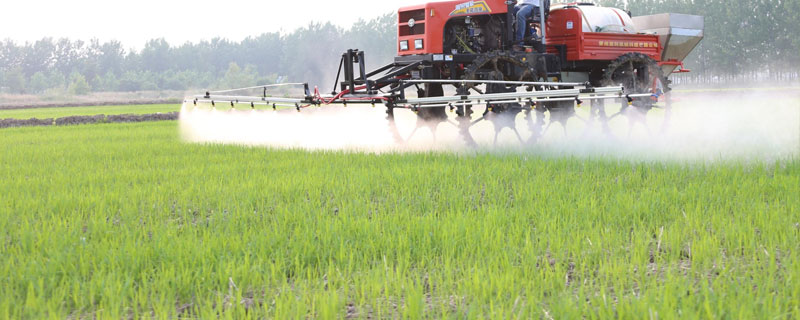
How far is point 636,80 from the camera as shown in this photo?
1341 cm

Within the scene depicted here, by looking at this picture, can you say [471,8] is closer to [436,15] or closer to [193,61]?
[436,15]

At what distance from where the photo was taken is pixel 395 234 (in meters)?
4.79

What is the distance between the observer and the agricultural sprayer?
11.2 meters

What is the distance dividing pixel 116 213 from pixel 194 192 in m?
1.00

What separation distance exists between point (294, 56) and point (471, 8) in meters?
90.4

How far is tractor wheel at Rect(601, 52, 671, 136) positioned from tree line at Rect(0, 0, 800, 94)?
3902cm

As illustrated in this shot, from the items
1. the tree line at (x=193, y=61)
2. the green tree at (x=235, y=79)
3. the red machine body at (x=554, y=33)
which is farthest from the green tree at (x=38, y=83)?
the red machine body at (x=554, y=33)

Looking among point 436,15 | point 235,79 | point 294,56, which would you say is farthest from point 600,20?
point 294,56

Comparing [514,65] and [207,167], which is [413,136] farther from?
[207,167]

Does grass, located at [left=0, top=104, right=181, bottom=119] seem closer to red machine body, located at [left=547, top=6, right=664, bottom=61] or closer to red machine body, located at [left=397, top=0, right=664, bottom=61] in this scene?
red machine body, located at [left=397, top=0, right=664, bottom=61]

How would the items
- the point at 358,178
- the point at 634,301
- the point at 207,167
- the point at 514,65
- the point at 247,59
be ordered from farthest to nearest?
the point at 247,59 < the point at 514,65 < the point at 207,167 < the point at 358,178 < the point at 634,301

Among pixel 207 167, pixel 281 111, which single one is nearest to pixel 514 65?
pixel 281 111

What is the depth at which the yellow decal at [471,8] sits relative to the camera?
1169cm

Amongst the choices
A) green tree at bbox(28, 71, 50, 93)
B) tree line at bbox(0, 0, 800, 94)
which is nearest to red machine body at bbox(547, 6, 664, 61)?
tree line at bbox(0, 0, 800, 94)
